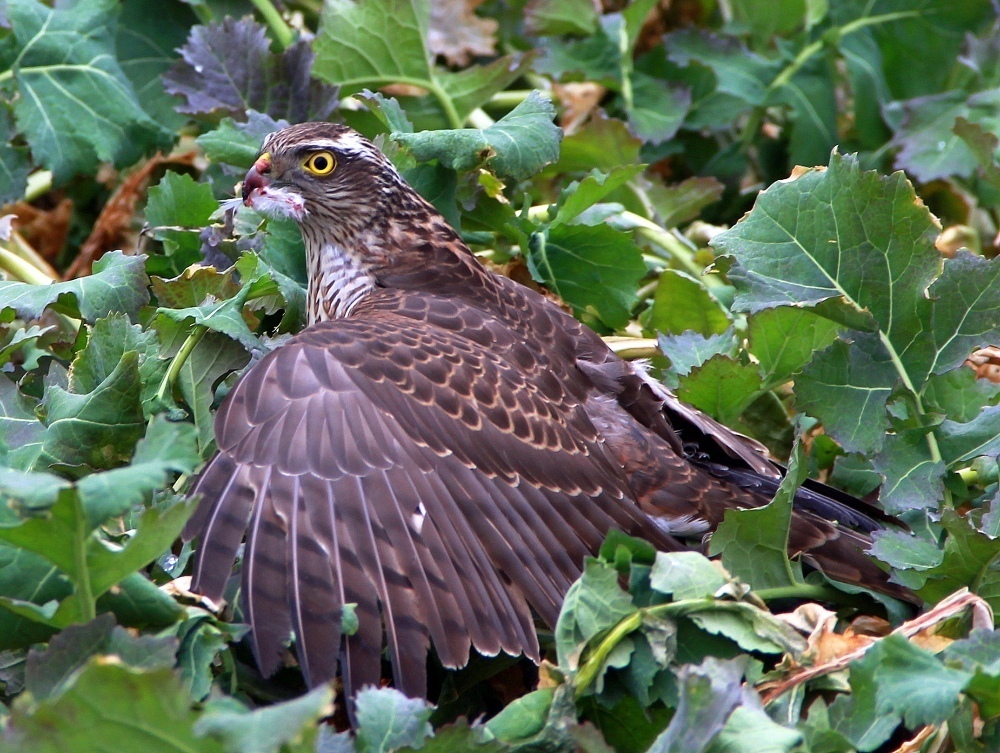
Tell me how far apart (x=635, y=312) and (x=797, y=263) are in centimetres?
108

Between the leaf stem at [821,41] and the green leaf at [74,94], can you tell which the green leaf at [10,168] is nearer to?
the green leaf at [74,94]

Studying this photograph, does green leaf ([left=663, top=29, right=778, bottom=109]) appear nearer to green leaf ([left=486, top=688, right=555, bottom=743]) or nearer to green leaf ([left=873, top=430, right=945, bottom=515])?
green leaf ([left=873, top=430, right=945, bottom=515])

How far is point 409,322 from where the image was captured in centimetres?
329

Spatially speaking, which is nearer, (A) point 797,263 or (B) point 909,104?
(A) point 797,263

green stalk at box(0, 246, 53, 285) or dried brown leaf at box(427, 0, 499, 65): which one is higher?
dried brown leaf at box(427, 0, 499, 65)

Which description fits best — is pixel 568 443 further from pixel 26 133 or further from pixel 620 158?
pixel 26 133

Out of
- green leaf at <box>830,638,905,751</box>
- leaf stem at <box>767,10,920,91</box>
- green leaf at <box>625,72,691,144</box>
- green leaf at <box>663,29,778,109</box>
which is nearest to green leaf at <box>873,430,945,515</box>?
green leaf at <box>830,638,905,751</box>

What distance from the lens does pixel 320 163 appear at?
3885 mm

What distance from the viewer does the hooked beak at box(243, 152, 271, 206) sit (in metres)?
3.72

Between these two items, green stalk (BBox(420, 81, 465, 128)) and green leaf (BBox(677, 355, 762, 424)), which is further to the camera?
green stalk (BBox(420, 81, 465, 128))

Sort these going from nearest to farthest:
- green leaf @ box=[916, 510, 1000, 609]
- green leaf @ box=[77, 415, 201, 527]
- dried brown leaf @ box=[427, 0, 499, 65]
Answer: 1. green leaf @ box=[77, 415, 201, 527]
2. green leaf @ box=[916, 510, 1000, 609]
3. dried brown leaf @ box=[427, 0, 499, 65]

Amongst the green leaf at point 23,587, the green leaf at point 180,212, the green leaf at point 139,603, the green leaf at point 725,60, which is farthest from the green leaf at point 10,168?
the green leaf at point 725,60

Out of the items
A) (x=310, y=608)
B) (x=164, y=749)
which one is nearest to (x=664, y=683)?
(x=310, y=608)

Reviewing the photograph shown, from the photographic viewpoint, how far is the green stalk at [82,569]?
2154mm
